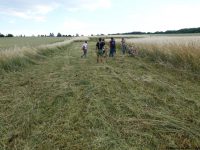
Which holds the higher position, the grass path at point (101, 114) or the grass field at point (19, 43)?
the grass field at point (19, 43)

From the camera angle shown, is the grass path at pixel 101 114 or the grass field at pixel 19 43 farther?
the grass field at pixel 19 43

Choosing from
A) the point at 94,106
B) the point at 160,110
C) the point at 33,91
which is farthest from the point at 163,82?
the point at 33,91

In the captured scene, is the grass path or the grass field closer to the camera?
the grass path

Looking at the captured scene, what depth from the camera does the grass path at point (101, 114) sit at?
441 cm

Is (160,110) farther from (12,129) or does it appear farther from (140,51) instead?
(140,51)

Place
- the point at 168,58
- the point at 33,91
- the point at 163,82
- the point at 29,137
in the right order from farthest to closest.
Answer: the point at 168,58, the point at 163,82, the point at 33,91, the point at 29,137

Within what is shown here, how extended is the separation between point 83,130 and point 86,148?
2.23 feet

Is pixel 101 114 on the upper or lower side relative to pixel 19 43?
lower

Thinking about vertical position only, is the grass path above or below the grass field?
below

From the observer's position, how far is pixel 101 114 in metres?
5.62

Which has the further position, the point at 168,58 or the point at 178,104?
the point at 168,58

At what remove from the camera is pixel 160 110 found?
5930 millimetres

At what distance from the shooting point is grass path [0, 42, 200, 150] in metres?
4.41

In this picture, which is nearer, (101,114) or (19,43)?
(101,114)
